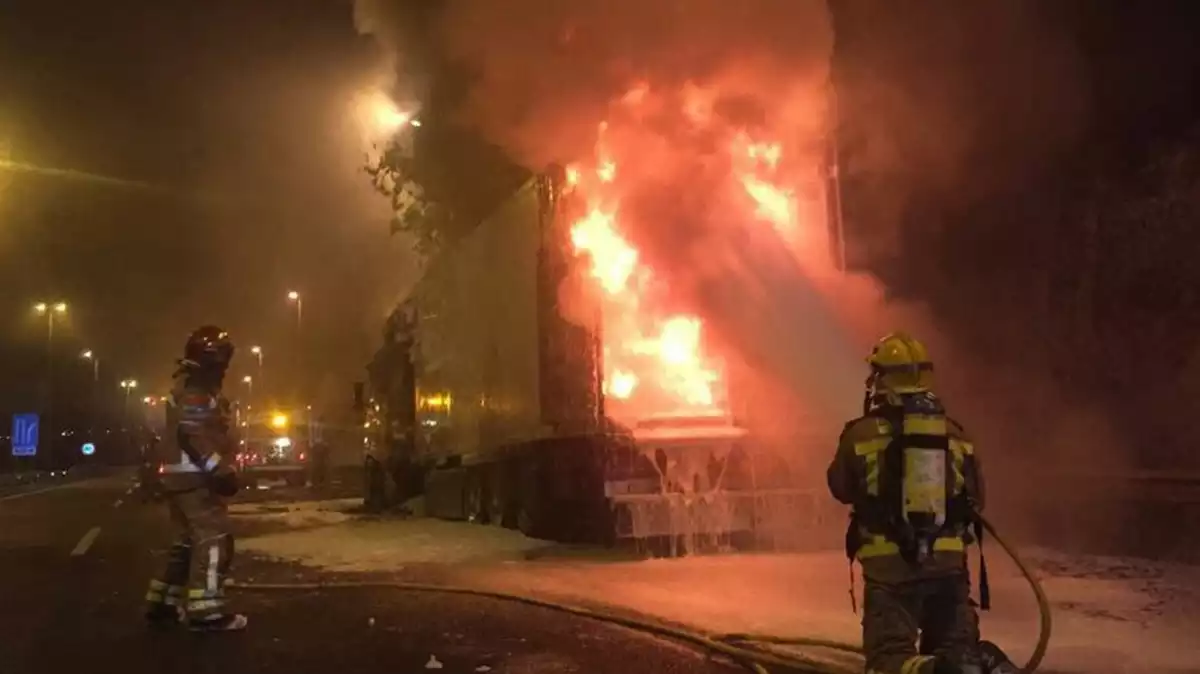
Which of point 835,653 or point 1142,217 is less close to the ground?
point 1142,217

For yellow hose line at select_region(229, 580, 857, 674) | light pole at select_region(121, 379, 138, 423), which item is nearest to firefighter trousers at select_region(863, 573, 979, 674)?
yellow hose line at select_region(229, 580, 857, 674)

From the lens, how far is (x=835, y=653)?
215 inches

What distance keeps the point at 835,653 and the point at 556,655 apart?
4.72 ft

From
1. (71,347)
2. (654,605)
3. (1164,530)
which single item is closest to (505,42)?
(654,605)

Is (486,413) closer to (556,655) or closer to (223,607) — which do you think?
(223,607)

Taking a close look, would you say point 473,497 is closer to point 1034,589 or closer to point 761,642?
point 761,642

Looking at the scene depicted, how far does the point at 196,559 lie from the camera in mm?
6508

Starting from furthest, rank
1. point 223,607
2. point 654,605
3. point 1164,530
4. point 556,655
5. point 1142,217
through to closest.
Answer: point 1142,217 < point 1164,530 < point 654,605 < point 223,607 < point 556,655

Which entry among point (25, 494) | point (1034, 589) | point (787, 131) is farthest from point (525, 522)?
point (25, 494)

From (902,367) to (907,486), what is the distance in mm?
465

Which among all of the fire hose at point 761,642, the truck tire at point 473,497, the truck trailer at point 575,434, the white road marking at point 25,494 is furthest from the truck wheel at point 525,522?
the white road marking at point 25,494

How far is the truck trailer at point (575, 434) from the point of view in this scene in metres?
9.24

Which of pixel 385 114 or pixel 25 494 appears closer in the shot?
pixel 385 114

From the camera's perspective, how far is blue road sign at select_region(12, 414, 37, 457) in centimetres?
3641
